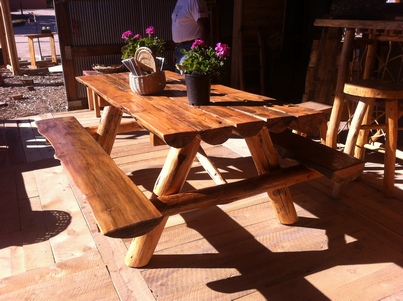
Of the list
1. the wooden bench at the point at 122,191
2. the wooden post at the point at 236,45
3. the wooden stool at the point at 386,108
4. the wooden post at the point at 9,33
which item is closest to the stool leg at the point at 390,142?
the wooden stool at the point at 386,108

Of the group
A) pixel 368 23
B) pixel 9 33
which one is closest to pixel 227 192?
pixel 368 23

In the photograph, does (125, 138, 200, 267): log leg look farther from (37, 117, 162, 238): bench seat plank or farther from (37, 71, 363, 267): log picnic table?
(37, 117, 162, 238): bench seat plank

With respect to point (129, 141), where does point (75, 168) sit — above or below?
above

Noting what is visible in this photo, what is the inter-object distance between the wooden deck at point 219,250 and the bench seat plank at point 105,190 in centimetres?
58

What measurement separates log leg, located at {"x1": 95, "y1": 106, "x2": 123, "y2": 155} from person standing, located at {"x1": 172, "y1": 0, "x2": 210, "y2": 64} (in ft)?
5.43

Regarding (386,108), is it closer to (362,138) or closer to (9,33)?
(362,138)

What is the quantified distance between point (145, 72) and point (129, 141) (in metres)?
1.75

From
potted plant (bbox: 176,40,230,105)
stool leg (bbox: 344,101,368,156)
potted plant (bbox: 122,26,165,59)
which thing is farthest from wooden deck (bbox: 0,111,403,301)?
potted plant (bbox: 122,26,165,59)

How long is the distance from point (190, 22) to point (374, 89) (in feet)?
8.49

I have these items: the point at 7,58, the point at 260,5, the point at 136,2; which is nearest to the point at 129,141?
the point at 136,2

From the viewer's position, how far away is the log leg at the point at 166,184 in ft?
6.70

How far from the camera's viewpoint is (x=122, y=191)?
1.67 meters

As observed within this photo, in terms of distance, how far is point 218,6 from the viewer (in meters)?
5.51

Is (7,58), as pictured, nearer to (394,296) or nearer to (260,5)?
(260,5)
